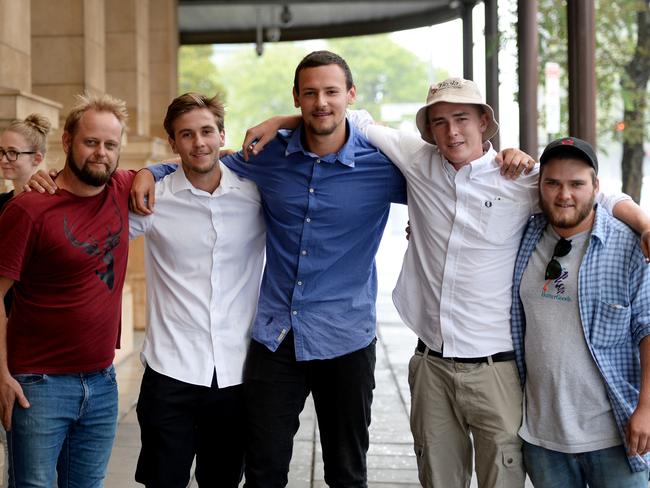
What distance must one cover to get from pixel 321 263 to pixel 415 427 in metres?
0.74

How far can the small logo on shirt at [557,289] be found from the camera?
2.72 meters

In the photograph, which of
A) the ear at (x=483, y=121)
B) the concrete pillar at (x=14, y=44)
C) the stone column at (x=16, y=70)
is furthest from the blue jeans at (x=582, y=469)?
the concrete pillar at (x=14, y=44)

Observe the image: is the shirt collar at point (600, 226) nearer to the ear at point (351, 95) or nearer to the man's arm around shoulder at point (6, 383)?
the ear at point (351, 95)

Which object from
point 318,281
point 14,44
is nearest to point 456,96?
point 318,281

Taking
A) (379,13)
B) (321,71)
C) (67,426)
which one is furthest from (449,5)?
(67,426)

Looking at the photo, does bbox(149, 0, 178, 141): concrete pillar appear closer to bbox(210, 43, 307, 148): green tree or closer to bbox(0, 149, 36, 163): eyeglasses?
bbox(0, 149, 36, 163): eyeglasses

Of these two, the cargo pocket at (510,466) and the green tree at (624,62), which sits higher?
the green tree at (624,62)

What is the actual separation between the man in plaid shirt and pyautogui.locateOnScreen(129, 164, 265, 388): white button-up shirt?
44.6 inches

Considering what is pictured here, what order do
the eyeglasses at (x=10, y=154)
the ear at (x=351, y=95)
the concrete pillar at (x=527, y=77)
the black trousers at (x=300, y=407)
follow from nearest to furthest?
the black trousers at (x=300, y=407) → the ear at (x=351, y=95) → the eyeglasses at (x=10, y=154) → the concrete pillar at (x=527, y=77)

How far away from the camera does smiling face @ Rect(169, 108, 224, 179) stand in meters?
3.15

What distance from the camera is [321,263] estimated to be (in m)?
3.23

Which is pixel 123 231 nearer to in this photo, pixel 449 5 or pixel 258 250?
pixel 258 250

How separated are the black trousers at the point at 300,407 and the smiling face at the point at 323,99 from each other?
85cm

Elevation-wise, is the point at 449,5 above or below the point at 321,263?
above
